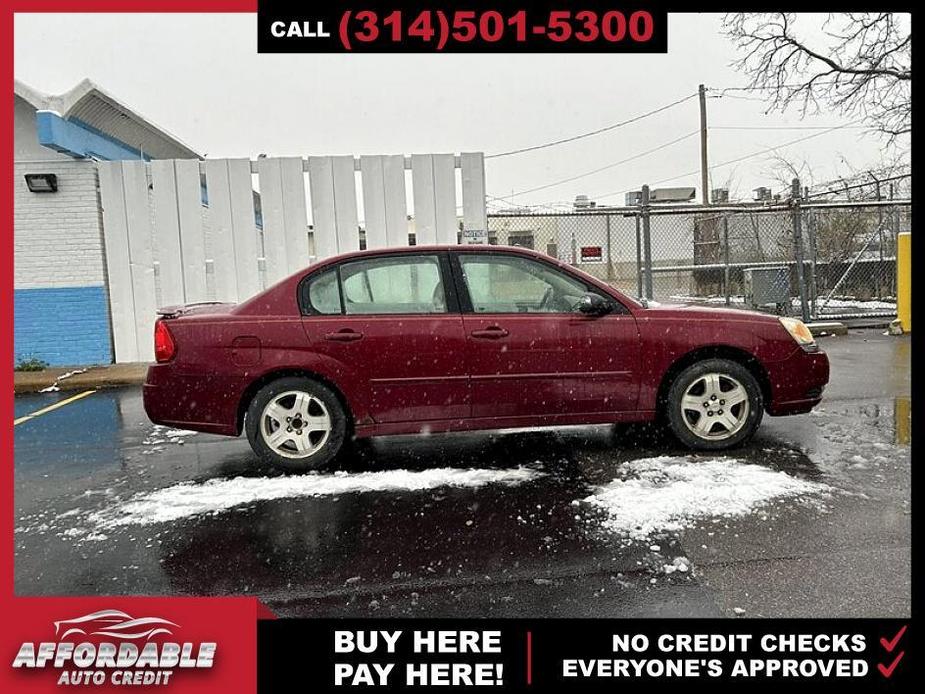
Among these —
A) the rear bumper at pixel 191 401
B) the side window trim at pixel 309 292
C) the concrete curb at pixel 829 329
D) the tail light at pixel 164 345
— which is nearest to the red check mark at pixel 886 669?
the side window trim at pixel 309 292

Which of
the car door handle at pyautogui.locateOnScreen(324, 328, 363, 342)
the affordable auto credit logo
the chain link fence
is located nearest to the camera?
the affordable auto credit logo

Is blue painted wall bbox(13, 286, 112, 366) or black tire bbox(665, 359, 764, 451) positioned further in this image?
blue painted wall bbox(13, 286, 112, 366)

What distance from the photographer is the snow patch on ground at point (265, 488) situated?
12.5 feet

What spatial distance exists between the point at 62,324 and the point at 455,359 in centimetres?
788

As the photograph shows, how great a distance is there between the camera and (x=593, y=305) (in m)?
4.43

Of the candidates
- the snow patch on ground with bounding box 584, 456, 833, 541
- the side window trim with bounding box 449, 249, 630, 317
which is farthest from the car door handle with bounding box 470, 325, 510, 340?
the snow patch on ground with bounding box 584, 456, 833, 541

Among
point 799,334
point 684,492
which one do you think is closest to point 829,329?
point 799,334

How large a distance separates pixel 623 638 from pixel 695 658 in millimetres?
260

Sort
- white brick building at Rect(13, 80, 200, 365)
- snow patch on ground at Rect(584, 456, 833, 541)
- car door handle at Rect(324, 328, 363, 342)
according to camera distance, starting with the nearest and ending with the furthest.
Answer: snow patch on ground at Rect(584, 456, 833, 541), car door handle at Rect(324, 328, 363, 342), white brick building at Rect(13, 80, 200, 365)

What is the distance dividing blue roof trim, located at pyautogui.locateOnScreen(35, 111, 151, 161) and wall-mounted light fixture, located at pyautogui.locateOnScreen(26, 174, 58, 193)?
42 centimetres

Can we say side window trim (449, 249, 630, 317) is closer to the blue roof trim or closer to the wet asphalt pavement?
the wet asphalt pavement

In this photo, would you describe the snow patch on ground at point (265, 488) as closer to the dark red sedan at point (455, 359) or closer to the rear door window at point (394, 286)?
the dark red sedan at point (455, 359)

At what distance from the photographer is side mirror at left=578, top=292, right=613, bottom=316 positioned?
442 cm
